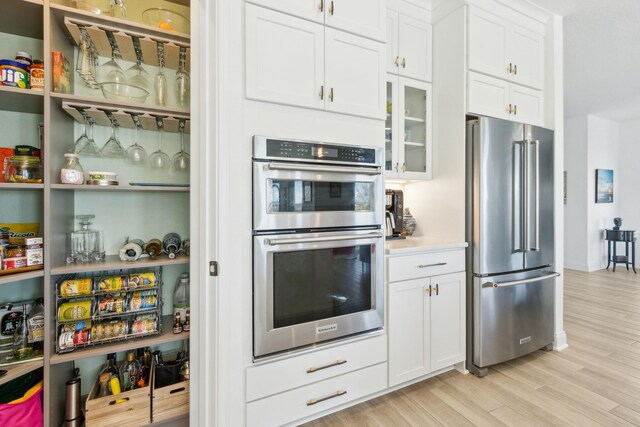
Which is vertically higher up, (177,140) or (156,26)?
(156,26)

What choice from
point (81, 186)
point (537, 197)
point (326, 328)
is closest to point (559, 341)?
point (537, 197)

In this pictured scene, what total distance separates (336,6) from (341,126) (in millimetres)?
681

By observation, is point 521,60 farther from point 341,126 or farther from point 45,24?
point 45,24

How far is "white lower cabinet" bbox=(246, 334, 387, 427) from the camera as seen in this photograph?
158cm

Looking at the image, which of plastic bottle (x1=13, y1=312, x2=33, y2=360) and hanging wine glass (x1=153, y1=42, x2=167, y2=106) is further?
hanging wine glass (x1=153, y1=42, x2=167, y2=106)

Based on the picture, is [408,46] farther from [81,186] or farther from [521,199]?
[81,186]

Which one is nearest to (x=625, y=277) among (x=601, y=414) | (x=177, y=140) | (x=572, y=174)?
(x=572, y=174)

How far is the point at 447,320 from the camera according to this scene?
220 centimetres

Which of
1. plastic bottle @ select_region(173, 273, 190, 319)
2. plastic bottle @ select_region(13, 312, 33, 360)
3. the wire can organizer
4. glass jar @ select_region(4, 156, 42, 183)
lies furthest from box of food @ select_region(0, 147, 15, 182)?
plastic bottle @ select_region(173, 273, 190, 319)

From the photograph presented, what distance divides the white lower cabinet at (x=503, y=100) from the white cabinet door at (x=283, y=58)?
51.7 inches

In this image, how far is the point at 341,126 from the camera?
1842 millimetres

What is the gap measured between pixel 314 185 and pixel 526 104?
2.18 metres

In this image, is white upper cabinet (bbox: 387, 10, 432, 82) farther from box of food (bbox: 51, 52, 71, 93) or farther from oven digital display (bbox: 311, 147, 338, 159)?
box of food (bbox: 51, 52, 71, 93)

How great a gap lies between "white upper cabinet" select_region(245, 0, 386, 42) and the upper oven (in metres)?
0.69
